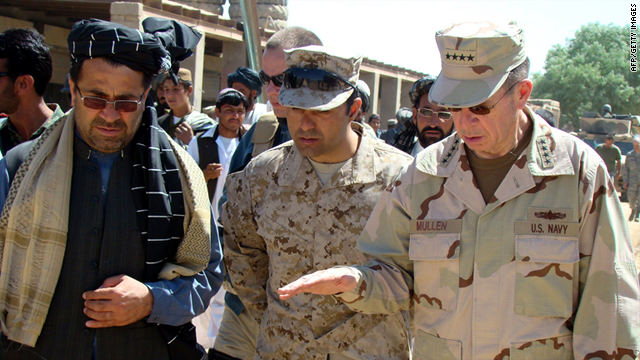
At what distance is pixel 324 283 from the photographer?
206 cm

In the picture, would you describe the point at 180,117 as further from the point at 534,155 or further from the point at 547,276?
the point at 547,276

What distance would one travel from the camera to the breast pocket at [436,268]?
7.29 feet

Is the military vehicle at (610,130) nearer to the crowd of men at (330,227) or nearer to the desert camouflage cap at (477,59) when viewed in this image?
the crowd of men at (330,227)

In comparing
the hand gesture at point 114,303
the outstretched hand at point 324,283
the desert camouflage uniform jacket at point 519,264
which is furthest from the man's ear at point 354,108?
the hand gesture at point 114,303

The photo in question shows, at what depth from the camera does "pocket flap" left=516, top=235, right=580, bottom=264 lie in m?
2.08

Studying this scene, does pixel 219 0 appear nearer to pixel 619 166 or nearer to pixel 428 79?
pixel 619 166

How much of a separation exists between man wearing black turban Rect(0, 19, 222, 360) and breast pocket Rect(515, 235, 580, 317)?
1313 mm

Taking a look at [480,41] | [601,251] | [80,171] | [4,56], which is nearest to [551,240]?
[601,251]

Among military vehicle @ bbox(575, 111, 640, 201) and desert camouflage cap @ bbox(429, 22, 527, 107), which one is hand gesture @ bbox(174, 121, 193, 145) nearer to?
desert camouflage cap @ bbox(429, 22, 527, 107)

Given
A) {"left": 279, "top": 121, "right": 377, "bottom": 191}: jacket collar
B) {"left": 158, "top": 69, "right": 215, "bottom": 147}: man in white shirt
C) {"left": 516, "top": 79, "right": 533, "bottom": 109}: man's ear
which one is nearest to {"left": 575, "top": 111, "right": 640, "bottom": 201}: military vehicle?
{"left": 158, "top": 69, "right": 215, "bottom": 147}: man in white shirt

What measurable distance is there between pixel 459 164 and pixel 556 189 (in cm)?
37

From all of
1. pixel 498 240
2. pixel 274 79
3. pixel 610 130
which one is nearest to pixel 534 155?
pixel 498 240

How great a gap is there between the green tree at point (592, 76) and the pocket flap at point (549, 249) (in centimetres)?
4946

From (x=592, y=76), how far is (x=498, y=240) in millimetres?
51163
